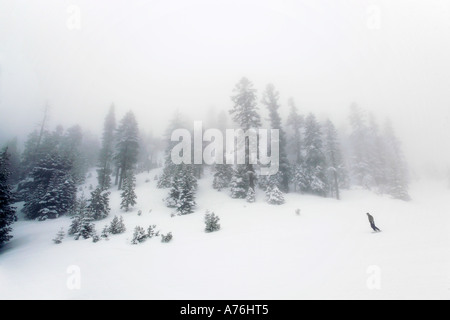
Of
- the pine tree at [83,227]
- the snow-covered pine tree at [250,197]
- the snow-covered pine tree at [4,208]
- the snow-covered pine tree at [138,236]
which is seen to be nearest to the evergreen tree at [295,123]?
the snow-covered pine tree at [250,197]

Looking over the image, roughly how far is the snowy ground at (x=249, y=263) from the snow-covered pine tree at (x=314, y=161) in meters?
13.5

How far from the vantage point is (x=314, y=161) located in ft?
102

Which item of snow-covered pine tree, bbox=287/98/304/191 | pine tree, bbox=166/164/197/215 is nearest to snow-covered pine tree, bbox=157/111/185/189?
Result: pine tree, bbox=166/164/197/215

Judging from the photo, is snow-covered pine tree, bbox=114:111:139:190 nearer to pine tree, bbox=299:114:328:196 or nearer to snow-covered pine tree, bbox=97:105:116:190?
snow-covered pine tree, bbox=97:105:116:190

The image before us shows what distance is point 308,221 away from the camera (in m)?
15.6

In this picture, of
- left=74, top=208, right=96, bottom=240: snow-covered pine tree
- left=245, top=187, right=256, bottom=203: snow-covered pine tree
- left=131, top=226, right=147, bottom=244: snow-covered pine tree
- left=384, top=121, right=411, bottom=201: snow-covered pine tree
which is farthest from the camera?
left=384, top=121, right=411, bottom=201: snow-covered pine tree

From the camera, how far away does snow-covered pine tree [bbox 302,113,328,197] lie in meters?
29.5

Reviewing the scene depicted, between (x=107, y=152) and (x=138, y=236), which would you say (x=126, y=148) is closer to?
(x=107, y=152)

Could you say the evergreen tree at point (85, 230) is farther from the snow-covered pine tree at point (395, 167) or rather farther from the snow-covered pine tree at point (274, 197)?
the snow-covered pine tree at point (395, 167)

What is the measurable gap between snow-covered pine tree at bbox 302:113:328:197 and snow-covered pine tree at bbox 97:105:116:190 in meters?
31.9

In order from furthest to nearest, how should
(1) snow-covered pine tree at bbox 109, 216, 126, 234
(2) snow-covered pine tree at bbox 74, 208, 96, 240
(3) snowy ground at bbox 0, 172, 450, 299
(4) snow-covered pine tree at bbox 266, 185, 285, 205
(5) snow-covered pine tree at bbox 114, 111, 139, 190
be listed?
(5) snow-covered pine tree at bbox 114, 111, 139, 190
(4) snow-covered pine tree at bbox 266, 185, 285, 205
(1) snow-covered pine tree at bbox 109, 216, 126, 234
(2) snow-covered pine tree at bbox 74, 208, 96, 240
(3) snowy ground at bbox 0, 172, 450, 299

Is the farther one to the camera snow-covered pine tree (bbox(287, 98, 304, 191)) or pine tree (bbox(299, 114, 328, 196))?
snow-covered pine tree (bbox(287, 98, 304, 191))

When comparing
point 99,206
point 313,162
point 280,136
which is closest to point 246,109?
point 280,136

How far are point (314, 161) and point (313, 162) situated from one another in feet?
0.70
